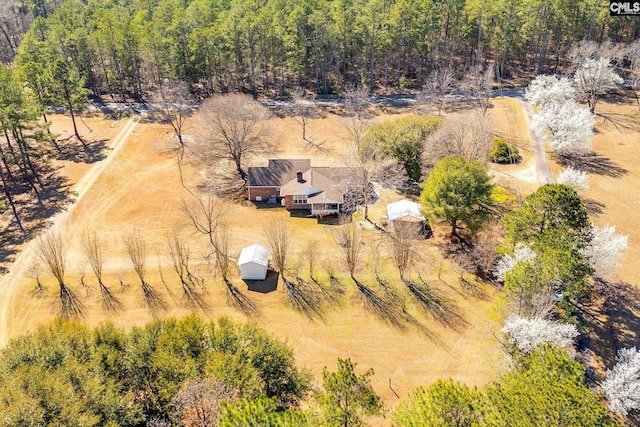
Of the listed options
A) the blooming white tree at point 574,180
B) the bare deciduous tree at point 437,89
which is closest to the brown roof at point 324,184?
the blooming white tree at point 574,180

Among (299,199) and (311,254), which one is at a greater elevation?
(299,199)

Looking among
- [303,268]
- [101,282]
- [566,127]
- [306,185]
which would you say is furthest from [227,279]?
[566,127]

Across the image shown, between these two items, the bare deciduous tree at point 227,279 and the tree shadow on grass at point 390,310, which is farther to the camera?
the bare deciduous tree at point 227,279

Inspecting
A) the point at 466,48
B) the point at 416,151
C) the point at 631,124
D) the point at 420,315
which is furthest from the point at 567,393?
the point at 466,48

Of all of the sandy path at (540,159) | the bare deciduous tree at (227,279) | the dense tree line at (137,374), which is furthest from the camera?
the sandy path at (540,159)

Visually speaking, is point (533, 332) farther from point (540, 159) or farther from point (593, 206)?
point (540, 159)

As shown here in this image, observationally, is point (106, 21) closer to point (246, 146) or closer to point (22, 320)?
point (246, 146)

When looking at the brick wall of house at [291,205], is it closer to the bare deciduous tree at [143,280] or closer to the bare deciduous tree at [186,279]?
the bare deciduous tree at [186,279]
